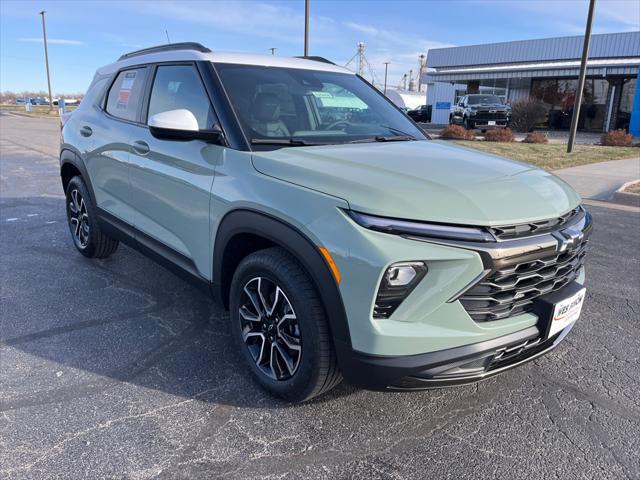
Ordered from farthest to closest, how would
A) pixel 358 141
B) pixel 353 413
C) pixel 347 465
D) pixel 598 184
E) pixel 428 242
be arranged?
pixel 598 184
pixel 358 141
pixel 353 413
pixel 347 465
pixel 428 242

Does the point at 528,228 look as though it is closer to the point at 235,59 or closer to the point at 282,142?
the point at 282,142

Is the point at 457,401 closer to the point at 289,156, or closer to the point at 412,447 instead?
the point at 412,447

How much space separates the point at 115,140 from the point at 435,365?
3.02 metres

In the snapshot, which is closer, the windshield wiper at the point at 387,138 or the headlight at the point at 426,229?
the headlight at the point at 426,229

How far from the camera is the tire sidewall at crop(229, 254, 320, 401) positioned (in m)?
2.34

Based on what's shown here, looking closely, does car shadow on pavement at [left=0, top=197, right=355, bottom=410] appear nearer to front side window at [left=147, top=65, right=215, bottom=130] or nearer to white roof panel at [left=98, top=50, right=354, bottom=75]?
front side window at [left=147, top=65, right=215, bottom=130]

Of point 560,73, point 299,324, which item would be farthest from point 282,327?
point 560,73

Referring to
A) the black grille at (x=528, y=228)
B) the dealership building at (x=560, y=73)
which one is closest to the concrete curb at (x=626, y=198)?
the black grille at (x=528, y=228)

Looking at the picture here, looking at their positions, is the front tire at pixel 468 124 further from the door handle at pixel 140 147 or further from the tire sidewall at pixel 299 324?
the tire sidewall at pixel 299 324

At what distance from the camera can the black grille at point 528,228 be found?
2.16 m

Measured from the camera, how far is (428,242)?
209 cm

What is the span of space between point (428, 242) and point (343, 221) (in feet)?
1.18

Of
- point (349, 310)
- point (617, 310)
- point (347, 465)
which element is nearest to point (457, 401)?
point (347, 465)

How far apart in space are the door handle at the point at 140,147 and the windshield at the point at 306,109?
2.56ft
